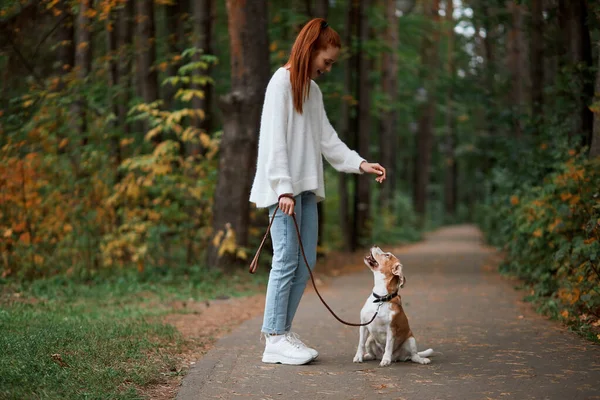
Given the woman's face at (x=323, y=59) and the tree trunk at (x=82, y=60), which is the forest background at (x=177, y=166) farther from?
the woman's face at (x=323, y=59)

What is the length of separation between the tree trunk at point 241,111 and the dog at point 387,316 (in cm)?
624

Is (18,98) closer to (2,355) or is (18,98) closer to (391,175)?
(2,355)

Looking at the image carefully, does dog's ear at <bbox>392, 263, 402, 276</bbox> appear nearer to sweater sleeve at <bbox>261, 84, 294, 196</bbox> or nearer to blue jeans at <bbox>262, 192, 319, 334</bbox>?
blue jeans at <bbox>262, 192, 319, 334</bbox>

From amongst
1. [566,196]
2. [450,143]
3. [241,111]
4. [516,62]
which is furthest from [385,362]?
[450,143]

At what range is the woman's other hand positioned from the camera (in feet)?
17.7

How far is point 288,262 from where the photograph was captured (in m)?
5.67

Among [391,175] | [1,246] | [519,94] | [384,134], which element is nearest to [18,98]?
[1,246]

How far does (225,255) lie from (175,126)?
7.52 ft

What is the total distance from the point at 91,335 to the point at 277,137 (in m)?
2.42

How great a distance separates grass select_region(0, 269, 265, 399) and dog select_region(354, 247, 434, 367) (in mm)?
1557

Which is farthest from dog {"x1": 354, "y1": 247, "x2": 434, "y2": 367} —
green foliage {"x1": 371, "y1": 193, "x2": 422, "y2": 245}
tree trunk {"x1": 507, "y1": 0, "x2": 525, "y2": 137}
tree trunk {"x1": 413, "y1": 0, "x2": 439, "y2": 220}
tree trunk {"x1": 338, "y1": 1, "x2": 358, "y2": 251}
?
tree trunk {"x1": 413, "y1": 0, "x2": 439, "y2": 220}

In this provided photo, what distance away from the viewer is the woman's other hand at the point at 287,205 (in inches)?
213

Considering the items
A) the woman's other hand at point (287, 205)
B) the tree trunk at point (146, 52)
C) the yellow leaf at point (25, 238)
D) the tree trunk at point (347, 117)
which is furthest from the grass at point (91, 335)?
the tree trunk at point (347, 117)

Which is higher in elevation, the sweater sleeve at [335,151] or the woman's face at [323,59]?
the woman's face at [323,59]
